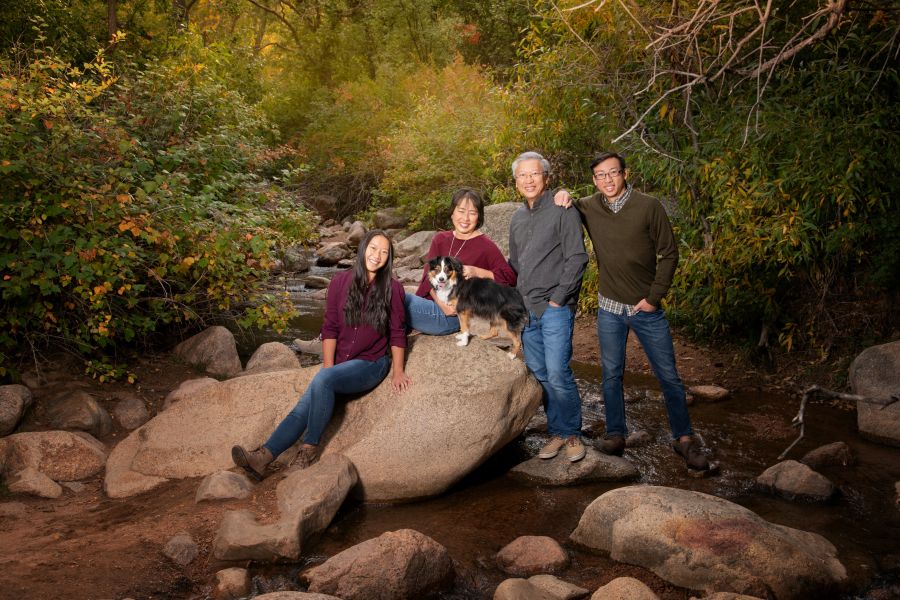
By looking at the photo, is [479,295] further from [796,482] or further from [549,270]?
[796,482]

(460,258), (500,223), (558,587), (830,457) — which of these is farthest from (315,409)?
(500,223)

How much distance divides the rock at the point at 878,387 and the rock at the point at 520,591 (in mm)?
3872

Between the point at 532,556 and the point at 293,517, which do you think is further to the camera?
the point at 293,517

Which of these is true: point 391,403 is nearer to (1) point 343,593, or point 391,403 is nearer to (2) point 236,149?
(1) point 343,593

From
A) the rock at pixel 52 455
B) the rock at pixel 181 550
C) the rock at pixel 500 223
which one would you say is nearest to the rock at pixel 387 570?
the rock at pixel 181 550

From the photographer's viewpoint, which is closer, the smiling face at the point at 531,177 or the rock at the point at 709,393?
the smiling face at the point at 531,177

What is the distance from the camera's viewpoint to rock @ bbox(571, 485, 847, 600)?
11.9 feet

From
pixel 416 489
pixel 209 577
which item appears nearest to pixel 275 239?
pixel 416 489

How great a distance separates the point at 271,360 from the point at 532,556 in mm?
4396

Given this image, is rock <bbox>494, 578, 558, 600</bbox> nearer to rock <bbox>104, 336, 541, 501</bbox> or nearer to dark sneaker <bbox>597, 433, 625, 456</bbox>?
rock <bbox>104, 336, 541, 501</bbox>

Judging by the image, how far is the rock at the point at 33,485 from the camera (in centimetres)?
474

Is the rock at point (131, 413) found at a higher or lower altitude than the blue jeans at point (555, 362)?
lower

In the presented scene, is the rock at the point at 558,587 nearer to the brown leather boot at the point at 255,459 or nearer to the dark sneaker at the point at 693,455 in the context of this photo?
the dark sneaker at the point at 693,455

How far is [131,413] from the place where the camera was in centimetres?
610
